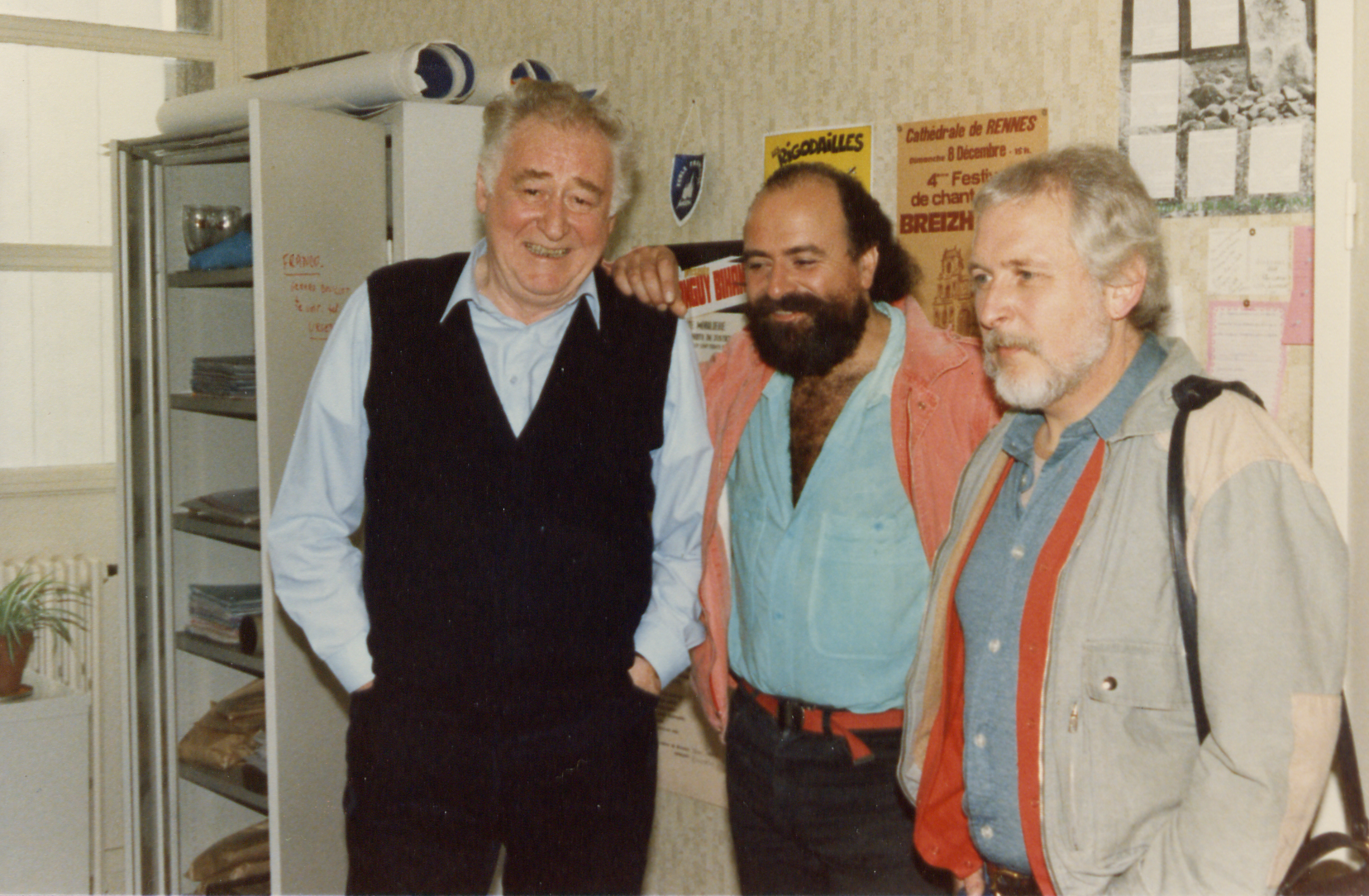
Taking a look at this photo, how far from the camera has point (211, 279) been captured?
298 centimetres

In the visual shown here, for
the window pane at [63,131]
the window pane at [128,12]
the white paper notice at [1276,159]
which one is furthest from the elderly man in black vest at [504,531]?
the window pane at [128,12]

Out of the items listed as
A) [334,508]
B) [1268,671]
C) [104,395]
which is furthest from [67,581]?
[1268,671]

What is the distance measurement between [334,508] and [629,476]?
52cm

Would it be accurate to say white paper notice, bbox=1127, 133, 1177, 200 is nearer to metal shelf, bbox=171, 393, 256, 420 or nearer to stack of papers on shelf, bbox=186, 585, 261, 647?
metal shelf, bbox=171, 393, 256, 420

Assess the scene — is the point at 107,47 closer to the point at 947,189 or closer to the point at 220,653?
the point at 220,653

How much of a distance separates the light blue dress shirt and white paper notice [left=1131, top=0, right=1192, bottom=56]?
A: 0.97 metres

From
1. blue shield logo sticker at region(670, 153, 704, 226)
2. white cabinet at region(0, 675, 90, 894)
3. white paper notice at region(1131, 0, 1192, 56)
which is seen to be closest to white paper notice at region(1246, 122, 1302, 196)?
white paper notice at region(1131, 0, 1192, 56)

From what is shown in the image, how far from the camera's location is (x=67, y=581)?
373 centimetres

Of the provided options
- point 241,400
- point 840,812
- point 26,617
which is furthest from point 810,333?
point 26,617

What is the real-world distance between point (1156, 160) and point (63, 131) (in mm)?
3675

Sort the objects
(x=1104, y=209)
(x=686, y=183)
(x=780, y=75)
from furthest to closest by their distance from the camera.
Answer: (x=686, y=183)
(x=780, y=75)
(x=1104, y=209)

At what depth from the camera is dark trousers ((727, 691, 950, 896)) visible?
78.2 inches

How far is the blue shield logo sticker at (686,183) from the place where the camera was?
289 centimetres

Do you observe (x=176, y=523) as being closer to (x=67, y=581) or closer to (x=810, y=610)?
(x=67, y=581)
